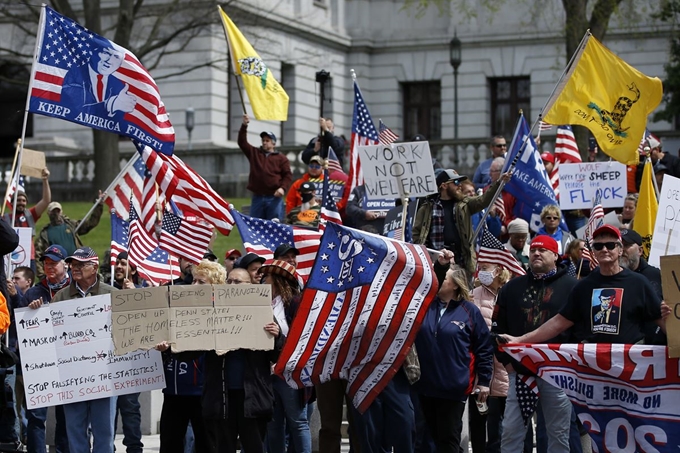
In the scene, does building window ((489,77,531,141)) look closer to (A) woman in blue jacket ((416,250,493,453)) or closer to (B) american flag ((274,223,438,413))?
(A) woman in blue jacket ((416,250,493,453))

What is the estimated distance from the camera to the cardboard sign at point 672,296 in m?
9.30

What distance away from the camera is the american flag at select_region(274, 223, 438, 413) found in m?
10.6

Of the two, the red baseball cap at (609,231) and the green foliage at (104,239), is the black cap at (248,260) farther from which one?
the green foliage at (104,239)

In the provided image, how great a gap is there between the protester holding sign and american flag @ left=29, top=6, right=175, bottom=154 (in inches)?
66.2

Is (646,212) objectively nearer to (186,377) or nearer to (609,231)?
(609,231)

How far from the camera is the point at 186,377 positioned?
11703mm

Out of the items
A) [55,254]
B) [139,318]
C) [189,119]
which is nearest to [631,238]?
[139,318]

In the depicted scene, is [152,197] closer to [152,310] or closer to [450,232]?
[450,232]

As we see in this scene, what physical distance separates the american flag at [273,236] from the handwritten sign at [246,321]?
10.0 ft

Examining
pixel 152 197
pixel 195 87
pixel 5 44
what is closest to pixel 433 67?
pixel 195 87

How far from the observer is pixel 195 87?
39125 mm

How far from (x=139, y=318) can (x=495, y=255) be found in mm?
3594

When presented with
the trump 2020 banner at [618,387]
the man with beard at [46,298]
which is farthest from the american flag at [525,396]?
the man with beard at [46,298]

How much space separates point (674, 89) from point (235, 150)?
1115 cm
